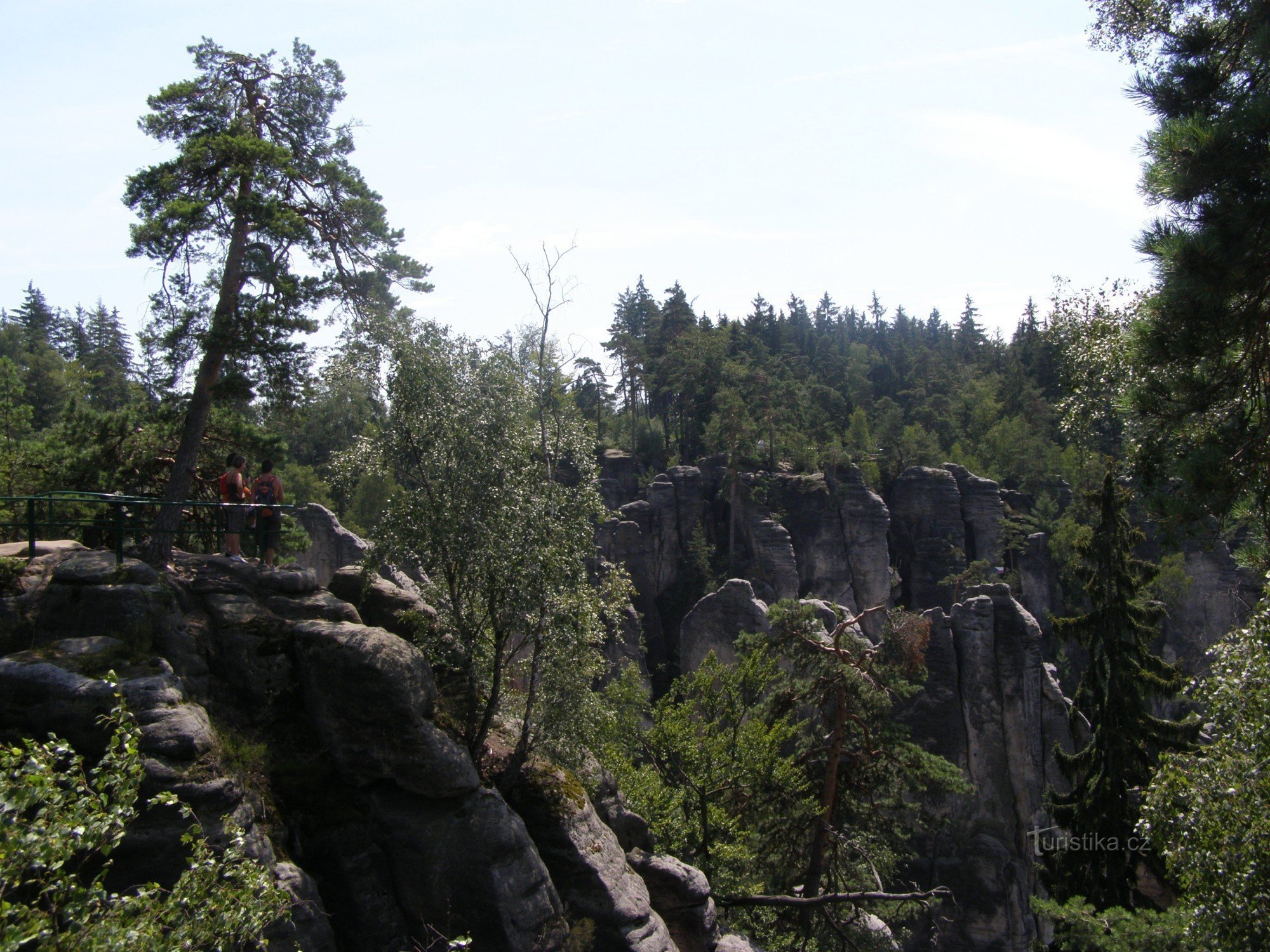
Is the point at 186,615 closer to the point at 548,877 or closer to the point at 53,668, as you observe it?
the point at 53,668

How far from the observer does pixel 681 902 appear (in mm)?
13258

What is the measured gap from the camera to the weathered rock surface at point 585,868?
1158 cm

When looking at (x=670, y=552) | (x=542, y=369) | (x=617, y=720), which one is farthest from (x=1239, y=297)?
(x=670, y=552)

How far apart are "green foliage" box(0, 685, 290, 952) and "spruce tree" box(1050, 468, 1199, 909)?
51.7 feet

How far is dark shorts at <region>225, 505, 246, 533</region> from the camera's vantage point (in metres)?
12.4

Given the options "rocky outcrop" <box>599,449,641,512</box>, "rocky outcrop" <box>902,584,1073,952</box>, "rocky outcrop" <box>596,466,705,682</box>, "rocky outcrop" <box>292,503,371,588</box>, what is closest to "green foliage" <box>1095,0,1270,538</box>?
"rocky outcrop" <box>902,584,1073,952</box>

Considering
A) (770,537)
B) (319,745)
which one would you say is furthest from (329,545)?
(770,537)

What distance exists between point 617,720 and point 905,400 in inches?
2381

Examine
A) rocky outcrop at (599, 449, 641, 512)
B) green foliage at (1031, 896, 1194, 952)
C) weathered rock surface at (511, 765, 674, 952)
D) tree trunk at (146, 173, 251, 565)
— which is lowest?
green foliage at (1031, 896, 1194, 952)

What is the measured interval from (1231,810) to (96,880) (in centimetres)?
802

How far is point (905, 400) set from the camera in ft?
235

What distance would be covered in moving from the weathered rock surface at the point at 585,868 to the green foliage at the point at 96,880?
661 centimetres

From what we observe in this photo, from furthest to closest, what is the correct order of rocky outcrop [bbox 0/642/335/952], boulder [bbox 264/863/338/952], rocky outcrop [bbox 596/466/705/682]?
rocky outcrop [bbox 596/466/705/682]
boulder [bbox 264/863/338/952]
rocky outcrop [bbox 0/642/335/952]

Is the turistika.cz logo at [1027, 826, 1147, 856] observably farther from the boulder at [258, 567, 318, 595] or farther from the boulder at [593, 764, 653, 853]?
the boulder at [258, 567, 318, 595]
